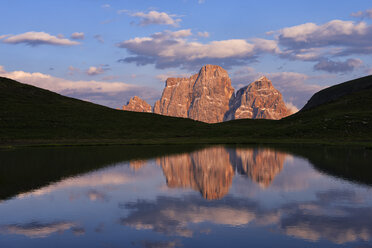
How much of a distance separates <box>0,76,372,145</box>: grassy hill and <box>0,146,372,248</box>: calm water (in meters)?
62.8

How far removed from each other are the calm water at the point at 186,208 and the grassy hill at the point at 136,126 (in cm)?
6278

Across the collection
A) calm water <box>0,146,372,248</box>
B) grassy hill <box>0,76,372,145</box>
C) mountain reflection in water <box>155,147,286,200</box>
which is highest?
grassy hill <box>0,76,372,145</box>

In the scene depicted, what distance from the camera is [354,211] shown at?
890 inches

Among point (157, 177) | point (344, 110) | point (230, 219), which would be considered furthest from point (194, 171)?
point (344, 110)

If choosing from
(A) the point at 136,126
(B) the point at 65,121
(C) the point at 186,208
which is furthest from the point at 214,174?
(B) the point at 65,121

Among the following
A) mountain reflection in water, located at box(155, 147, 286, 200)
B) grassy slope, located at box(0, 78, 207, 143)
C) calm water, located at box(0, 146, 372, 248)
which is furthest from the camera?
grassy slope, located at box(0, 78, 207, 143)

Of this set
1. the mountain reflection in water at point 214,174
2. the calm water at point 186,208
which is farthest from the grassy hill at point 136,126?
the calm water at point 186,208

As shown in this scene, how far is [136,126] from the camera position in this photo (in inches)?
5650

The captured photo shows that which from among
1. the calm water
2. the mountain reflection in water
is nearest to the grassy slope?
the mountain reflection in water

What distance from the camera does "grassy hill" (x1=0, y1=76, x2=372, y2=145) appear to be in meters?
108

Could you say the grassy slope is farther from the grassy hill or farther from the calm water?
the calm water

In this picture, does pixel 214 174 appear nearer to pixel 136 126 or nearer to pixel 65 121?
pixel 136 126

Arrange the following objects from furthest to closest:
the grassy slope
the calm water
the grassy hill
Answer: the grassy slope, the grassy hill, the calm water

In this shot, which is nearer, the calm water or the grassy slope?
the calm water
